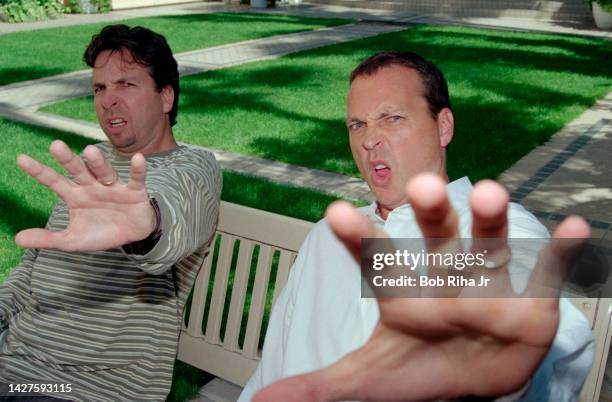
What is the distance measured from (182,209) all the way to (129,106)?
2.49 feet

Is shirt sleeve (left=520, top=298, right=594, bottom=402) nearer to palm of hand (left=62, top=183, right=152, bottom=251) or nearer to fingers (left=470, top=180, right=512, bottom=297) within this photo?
fingers (left=470, top=180, right=512, bottom=297)

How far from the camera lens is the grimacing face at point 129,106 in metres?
2.77

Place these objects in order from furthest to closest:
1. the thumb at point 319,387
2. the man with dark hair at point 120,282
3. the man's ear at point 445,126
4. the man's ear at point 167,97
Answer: the man's ear at point 167,97 → the man with dark hair at point 120,282 → the man's ear at point 445,126 → the thumb at point 319,387

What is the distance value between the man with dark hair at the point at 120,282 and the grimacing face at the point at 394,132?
1.94 feet

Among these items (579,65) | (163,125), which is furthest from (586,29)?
(163,125)

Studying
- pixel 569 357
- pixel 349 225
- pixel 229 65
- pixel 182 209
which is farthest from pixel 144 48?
pixel 229 65

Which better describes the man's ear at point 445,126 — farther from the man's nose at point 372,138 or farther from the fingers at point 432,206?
the fingers at point 432,206

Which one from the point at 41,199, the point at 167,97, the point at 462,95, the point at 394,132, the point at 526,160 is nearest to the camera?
the point at 394,132

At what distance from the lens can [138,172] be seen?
156cm

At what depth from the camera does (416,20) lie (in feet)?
73.8

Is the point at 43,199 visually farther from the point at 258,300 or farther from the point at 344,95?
the point at 344,95

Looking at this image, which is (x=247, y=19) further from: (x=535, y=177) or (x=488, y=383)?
(x=488, y=383)

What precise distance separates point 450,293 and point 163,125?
2.15 meters

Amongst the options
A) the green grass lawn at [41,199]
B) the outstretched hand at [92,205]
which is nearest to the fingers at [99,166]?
the outstretched hand at [92,205]
